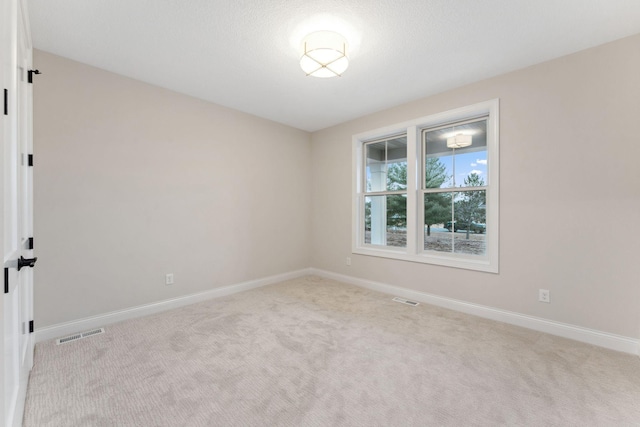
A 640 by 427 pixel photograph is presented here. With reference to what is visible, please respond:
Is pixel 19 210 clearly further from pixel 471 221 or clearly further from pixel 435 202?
pixel 471 221

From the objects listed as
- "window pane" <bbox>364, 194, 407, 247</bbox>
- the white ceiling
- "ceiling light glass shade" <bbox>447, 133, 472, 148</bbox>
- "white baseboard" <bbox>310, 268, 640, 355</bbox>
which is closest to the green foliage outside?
"window pane" <bbox>364, 194, 407, 247</bbox>

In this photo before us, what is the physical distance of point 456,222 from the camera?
3479mm

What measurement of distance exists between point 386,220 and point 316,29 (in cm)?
280

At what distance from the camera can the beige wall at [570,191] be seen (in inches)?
92.4

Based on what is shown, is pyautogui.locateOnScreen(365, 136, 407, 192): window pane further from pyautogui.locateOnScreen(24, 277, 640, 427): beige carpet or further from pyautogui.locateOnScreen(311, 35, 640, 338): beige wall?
pyautogui.locateOnScreen(24, 277, 640, 427): beige carpet

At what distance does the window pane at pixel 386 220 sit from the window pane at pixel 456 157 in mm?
532

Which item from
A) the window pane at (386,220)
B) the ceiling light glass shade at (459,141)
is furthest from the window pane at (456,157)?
the window pane at (386,220)

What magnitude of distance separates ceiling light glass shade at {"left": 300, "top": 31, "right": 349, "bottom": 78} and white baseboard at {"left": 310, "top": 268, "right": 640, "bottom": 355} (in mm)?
2848

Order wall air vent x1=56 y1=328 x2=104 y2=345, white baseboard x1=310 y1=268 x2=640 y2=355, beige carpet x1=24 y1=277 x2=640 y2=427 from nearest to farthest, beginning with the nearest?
1. beige carpet x1=24 y1=277 x2=640 y2=427
2. white baseboard x1=310 y1=268 x2=640 y2=355
3. wall air vent x1=56 y1=328 x2=104 y2=345

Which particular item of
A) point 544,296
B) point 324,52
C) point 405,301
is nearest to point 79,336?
point 324,52

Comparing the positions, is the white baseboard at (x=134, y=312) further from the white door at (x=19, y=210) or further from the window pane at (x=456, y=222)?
the window pane at (x=456, y=222)

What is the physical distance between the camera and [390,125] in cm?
392

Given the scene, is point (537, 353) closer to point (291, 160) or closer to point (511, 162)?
point (511, 162)

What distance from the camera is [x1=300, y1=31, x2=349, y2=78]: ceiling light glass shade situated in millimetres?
2201
